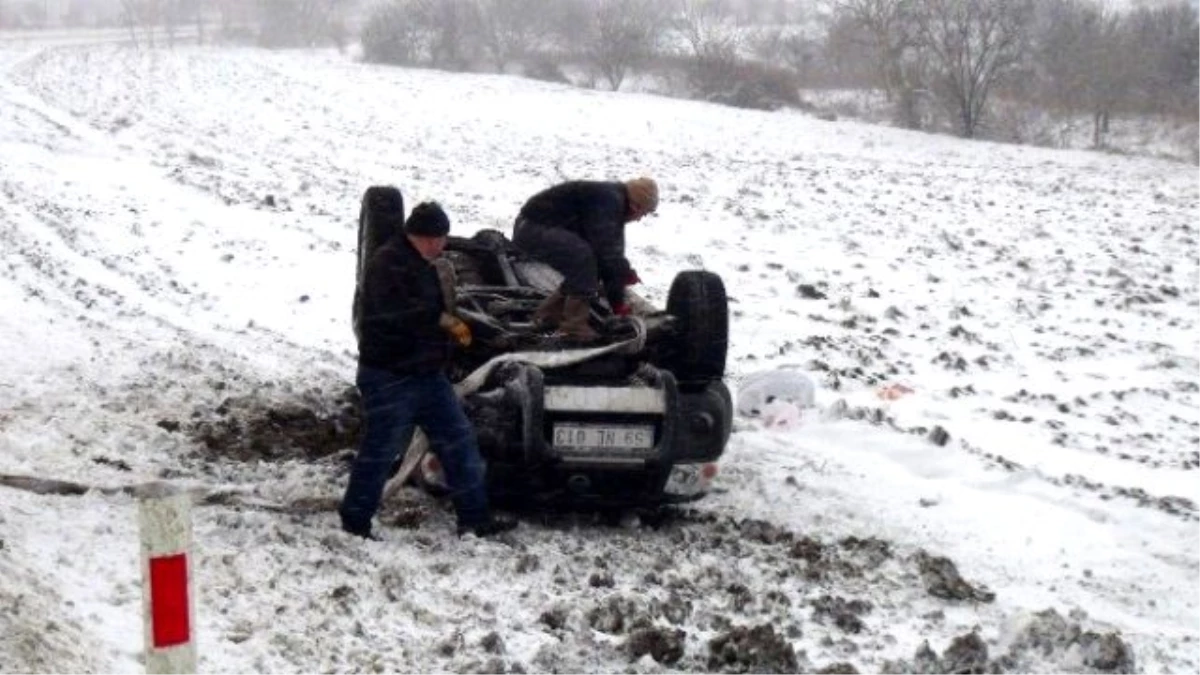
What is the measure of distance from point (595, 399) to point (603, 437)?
0.19m

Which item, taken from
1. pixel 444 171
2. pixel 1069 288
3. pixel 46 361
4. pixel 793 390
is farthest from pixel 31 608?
pixel 444 171

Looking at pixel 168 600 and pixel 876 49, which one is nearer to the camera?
pixel 168 600

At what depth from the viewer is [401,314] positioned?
5746 mm

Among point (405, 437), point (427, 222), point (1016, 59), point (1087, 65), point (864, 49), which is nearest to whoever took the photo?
point (427, 222)

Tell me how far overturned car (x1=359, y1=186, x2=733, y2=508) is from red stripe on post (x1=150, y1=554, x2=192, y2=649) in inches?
107

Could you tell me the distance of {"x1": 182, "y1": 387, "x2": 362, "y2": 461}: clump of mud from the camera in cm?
710

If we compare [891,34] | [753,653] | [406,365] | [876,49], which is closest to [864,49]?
[876,49]

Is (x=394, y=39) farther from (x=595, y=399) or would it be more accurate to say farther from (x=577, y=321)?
(x=595, y=399)

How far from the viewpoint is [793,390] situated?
869 cm

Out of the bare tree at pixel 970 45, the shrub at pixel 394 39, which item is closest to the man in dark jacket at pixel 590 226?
the bare tree at pixel 970 45

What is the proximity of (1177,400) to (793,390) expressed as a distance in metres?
3.32

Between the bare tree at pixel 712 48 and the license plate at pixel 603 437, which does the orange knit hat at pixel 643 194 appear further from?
the bare tree at pixel 712 48

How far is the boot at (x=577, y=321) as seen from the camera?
21.6 feet

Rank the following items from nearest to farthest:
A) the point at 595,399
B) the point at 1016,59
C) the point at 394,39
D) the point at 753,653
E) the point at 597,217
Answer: the point at 753,653 < the point at 595,399 < the point at 597,217 < the point at 1016,59 < the point at 394,39
